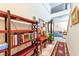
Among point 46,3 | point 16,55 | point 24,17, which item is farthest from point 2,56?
point 46,3

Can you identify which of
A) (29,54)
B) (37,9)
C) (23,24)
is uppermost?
(37,9)

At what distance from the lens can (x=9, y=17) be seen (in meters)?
1.75

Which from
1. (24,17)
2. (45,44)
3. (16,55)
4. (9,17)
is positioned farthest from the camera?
(45,44)

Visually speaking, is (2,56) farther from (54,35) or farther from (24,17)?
(54,35)

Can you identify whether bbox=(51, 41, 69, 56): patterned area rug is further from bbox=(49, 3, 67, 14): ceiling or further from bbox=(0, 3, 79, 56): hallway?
bbox=(49, 3, 67, 14): ceiling

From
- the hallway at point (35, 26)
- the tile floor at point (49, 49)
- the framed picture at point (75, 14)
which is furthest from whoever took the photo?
the tile floor at point (49, 49)

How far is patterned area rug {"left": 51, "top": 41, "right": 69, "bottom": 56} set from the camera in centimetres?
214

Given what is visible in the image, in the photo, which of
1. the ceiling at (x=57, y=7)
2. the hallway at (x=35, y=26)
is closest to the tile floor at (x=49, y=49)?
the hallway at (x=35, y=26)

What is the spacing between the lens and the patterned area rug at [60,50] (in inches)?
84.4

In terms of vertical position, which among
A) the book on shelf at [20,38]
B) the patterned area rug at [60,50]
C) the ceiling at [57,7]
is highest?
the ceiling at [57,7]

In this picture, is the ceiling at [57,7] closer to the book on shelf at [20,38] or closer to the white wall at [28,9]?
the white wall at [28,9]

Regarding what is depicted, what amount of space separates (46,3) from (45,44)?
0.87m

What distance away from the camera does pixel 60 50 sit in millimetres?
2391

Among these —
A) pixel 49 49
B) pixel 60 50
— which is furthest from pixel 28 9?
pixel 60 50
